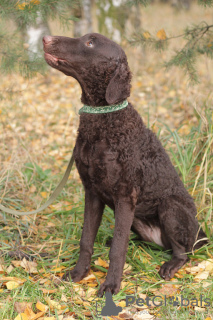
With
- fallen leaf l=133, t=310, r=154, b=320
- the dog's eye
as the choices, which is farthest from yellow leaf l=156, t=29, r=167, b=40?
fallen leaf l=133, t=310, r=154, b=320

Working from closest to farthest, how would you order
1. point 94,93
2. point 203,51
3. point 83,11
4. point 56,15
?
point 94,93
point 56,15
point 203,51
point 83,11

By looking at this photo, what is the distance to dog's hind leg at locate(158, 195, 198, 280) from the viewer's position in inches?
113

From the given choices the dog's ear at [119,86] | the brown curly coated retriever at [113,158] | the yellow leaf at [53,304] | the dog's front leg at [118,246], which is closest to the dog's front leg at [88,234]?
the brown curly coated retriever at [113,158]

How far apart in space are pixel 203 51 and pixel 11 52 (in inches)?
77.7

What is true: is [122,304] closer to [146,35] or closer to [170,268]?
[170,268]

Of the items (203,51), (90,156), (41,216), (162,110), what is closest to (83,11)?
(162,110)

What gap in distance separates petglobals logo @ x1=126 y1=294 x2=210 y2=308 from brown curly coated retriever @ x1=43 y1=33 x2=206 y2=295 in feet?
0.48

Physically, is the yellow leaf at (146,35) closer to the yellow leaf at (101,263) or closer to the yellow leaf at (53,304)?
the yellow leaf at (101,263)

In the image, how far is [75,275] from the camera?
8.74 feet

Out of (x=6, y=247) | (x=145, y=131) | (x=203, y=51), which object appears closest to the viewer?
(x=145, y=131)

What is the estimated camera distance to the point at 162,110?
19.9 ft

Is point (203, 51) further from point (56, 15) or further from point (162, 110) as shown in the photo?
point (162, 110)

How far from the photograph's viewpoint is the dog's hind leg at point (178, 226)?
286 centimetres

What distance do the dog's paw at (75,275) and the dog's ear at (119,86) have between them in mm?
1252
